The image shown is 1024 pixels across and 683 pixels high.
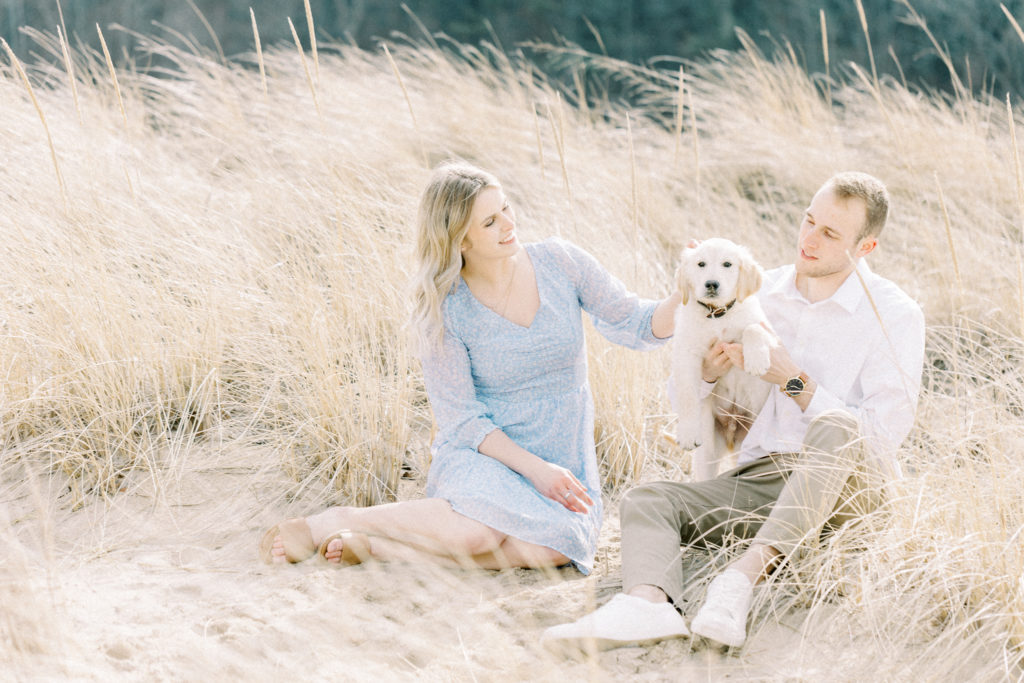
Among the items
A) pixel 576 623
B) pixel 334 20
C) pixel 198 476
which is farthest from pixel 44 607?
pixel 334 20

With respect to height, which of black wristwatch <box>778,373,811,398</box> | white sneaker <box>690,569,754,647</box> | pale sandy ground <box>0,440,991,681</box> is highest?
black wristwatch <box>778,373,811,398</box>

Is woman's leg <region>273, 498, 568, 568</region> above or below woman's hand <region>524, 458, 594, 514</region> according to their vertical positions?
below

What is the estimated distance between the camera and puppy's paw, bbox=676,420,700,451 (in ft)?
10.9

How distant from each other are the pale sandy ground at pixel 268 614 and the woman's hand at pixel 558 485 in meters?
0.23

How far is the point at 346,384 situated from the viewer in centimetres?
357

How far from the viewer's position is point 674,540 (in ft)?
9.41

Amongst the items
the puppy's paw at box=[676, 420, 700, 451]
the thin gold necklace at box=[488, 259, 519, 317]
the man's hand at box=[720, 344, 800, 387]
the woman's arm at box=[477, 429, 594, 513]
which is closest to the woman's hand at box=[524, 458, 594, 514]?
the woman's arm at box=[477, 429, 594, 513]

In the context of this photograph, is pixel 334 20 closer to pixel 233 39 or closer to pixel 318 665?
pixel 233 39

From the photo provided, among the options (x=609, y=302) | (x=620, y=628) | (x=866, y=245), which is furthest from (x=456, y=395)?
(x=866, y=245)

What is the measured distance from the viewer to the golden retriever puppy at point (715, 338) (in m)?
3.09

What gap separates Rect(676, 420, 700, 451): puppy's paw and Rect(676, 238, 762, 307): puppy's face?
426mm

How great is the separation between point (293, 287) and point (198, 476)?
83cm

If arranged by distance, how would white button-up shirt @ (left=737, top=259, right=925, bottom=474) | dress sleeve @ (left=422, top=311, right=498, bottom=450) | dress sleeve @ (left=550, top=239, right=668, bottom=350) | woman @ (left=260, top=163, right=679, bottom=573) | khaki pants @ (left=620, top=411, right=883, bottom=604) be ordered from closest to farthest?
khaki pants @ (left=620, top=411, right=883, bottom=604) < white button-up shirt @ (left=737, top=259, right=925, bottom=474) < woman @ (left=260, top=163, right=679, bottom=573) < dress sleeve @ (left=422, top=311, right=498, bottom=450) < dress sleeve @ (left=550, top=239, right=668, bottom=350)

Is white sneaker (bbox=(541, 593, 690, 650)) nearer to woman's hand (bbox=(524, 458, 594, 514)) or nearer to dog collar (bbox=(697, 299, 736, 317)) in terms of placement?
woman's hand (bbox=(524, 458, 594, 514))
